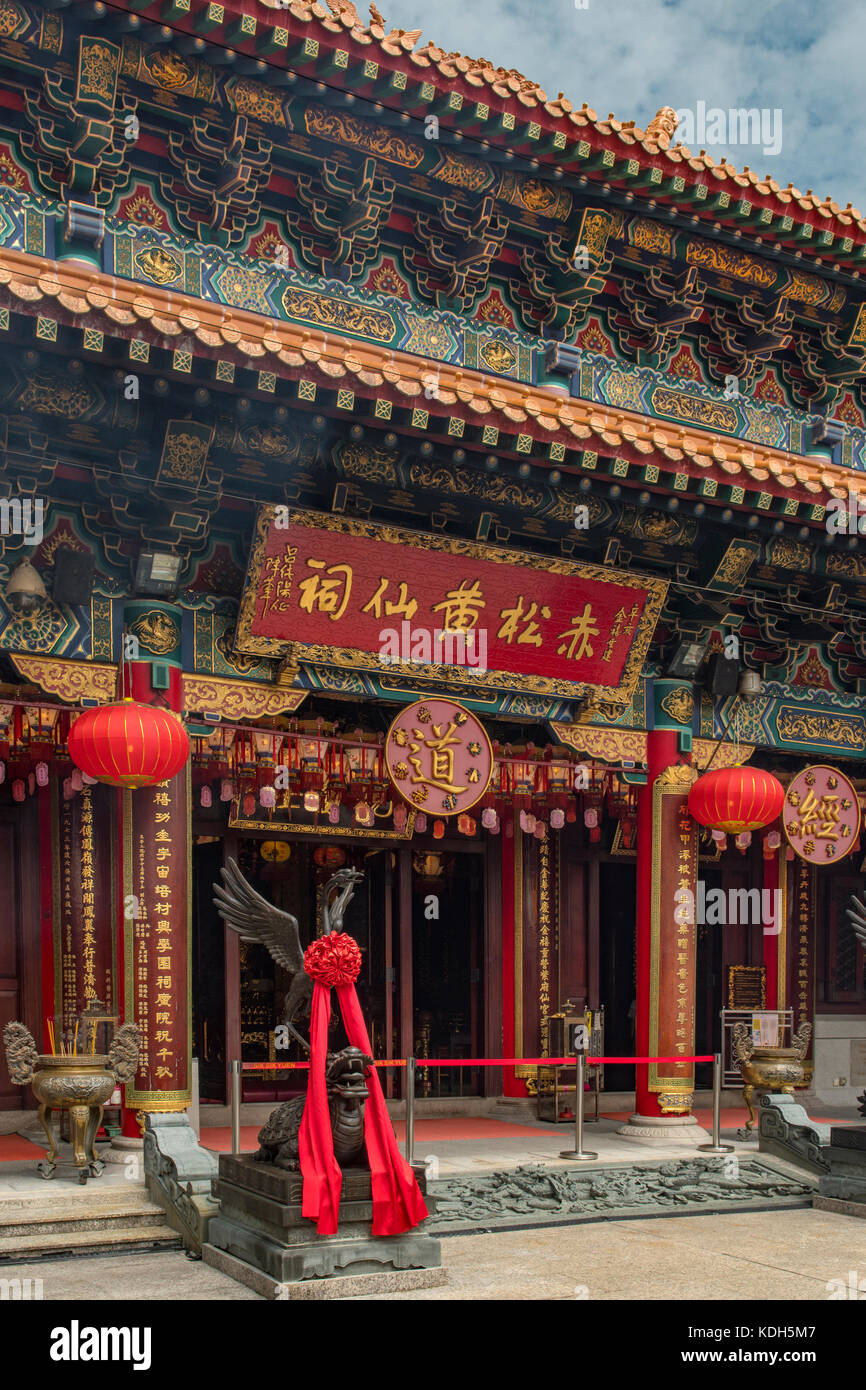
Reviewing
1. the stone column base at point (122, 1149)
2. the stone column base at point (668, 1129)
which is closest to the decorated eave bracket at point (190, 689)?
the stone column base at point (122, 1149)

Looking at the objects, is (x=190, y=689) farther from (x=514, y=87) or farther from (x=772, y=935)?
(x=772, y=935)

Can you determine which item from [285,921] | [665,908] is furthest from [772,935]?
[285,921]

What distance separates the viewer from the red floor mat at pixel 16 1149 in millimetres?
9047

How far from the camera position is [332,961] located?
6.68 meters

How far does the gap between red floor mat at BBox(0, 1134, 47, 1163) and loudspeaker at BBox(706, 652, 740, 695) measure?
6277 millimetres

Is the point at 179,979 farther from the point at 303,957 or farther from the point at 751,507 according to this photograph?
the point at 751,507

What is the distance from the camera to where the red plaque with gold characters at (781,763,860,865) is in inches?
464

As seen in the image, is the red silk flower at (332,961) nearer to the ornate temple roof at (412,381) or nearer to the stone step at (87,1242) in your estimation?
the stone step at (87,1242)

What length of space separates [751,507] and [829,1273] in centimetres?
533

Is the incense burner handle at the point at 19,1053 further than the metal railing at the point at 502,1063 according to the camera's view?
No

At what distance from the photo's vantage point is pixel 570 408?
1010 cm

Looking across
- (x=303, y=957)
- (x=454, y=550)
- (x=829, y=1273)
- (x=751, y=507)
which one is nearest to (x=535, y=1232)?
(x=829, y=1273)

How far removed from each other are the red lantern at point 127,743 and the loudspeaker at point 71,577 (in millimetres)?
759

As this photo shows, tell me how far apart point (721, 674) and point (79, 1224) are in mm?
6646
